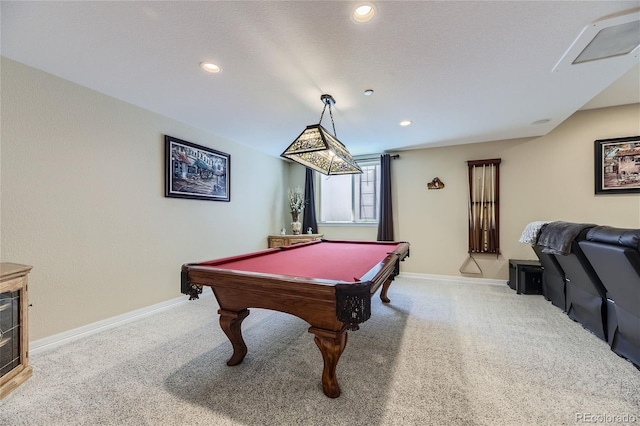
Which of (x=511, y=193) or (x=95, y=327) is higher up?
(x=511, y=193)

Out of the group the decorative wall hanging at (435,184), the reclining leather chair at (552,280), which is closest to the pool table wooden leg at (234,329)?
the reclining leather chair at (552,280)

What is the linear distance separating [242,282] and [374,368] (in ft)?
3.87

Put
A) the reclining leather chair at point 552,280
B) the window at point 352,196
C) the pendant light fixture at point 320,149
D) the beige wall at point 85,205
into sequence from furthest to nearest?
the window at point 352,196 → the reclining leather chair at point 552,280 → the pendant light fixture at point 320,149 → the beige wall at point 85,205

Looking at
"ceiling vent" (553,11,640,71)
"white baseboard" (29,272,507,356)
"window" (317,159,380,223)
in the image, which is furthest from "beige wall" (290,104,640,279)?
"white baseboard" (29,272,507,356)

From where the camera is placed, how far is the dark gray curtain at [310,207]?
17.8 ft

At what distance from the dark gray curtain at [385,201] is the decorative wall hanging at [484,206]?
1.35 m

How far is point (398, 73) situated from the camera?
221 centimetres

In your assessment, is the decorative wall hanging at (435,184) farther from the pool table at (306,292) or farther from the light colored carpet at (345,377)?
the pool table at (306,292)

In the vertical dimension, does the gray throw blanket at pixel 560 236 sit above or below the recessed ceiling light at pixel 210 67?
below

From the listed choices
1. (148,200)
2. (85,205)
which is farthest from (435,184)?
(85,205)

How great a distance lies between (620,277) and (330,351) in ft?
7.02

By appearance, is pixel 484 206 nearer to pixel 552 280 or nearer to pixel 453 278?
pixel 453 278

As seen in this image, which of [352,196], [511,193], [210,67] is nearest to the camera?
[210,67]

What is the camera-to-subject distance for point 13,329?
64.9 inches
